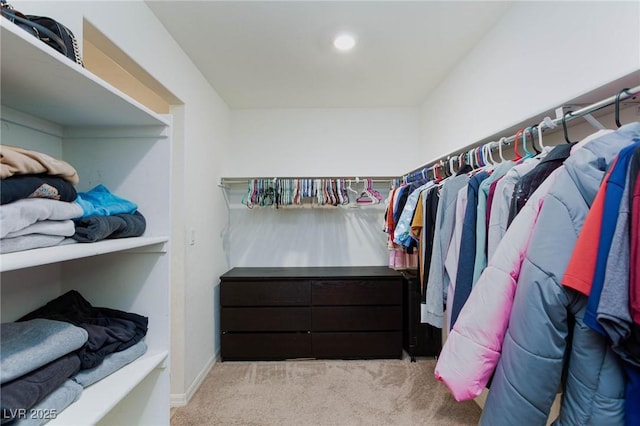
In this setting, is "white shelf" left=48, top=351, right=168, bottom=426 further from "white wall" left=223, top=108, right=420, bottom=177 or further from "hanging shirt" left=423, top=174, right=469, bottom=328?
"white wall" left=223, top=108, right=420, bottom=177

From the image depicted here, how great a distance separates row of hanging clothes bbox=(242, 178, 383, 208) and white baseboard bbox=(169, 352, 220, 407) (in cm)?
145

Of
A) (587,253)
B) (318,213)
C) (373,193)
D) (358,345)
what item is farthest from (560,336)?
(318,213)

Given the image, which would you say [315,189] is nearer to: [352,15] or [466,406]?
[352,15]

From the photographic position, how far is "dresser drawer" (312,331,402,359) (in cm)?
251

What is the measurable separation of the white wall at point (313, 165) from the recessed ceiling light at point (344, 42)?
1129 mm

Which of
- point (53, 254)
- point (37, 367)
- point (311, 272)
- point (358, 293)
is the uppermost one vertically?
point (53, 254)

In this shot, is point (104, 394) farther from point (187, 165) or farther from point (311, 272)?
point (311, 272)

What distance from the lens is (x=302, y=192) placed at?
270 centimetres

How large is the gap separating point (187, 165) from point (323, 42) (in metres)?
1.28

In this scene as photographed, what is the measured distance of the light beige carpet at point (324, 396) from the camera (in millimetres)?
1812

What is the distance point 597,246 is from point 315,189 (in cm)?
218

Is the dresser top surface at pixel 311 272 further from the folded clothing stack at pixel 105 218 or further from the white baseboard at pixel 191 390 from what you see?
the folded clothing stack at pixel 105 218

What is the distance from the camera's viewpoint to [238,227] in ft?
10.00

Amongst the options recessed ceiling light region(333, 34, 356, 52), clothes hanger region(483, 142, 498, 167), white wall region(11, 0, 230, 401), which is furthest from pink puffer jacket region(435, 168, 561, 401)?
white wall region(11, 0, 230, 401)
